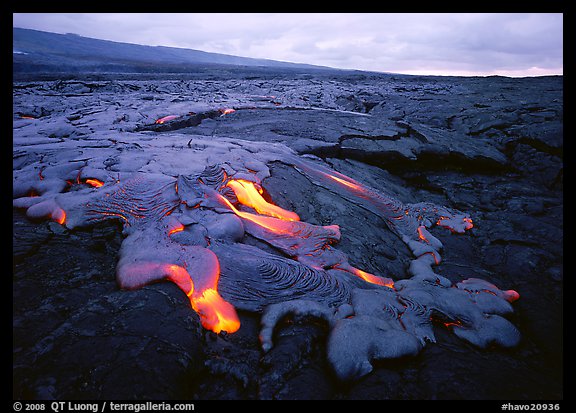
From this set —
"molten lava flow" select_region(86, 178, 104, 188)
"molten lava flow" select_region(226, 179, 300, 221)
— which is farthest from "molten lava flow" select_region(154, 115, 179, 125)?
"molten lava flow" select_region(226, 179, 300, 221)

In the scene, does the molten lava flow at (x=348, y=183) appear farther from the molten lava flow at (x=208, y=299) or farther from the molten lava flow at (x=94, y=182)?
the molten lava flow at (x=94, y=182)

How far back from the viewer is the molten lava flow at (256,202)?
110 inches

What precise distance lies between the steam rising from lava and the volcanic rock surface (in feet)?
0.05

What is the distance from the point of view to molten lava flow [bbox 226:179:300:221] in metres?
2.79

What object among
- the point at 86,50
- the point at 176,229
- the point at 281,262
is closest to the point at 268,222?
the point at 281,262

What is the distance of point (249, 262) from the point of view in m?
2.04

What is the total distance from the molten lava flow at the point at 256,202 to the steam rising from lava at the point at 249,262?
11 mm

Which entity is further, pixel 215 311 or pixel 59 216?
pixel 59 216

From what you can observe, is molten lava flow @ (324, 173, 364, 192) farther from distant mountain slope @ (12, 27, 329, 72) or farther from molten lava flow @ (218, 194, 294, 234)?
distant mountain slope @ (12, 27, 329, 72)

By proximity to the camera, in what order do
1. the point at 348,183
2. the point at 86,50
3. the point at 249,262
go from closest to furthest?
the point at 249,262 < the point at 348,183 < the point at 86,50

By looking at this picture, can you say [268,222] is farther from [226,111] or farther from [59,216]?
[226,111]

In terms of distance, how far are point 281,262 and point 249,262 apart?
0.82 ft

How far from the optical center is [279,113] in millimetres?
6715

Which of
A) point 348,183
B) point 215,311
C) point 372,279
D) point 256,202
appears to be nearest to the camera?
point 215,311
